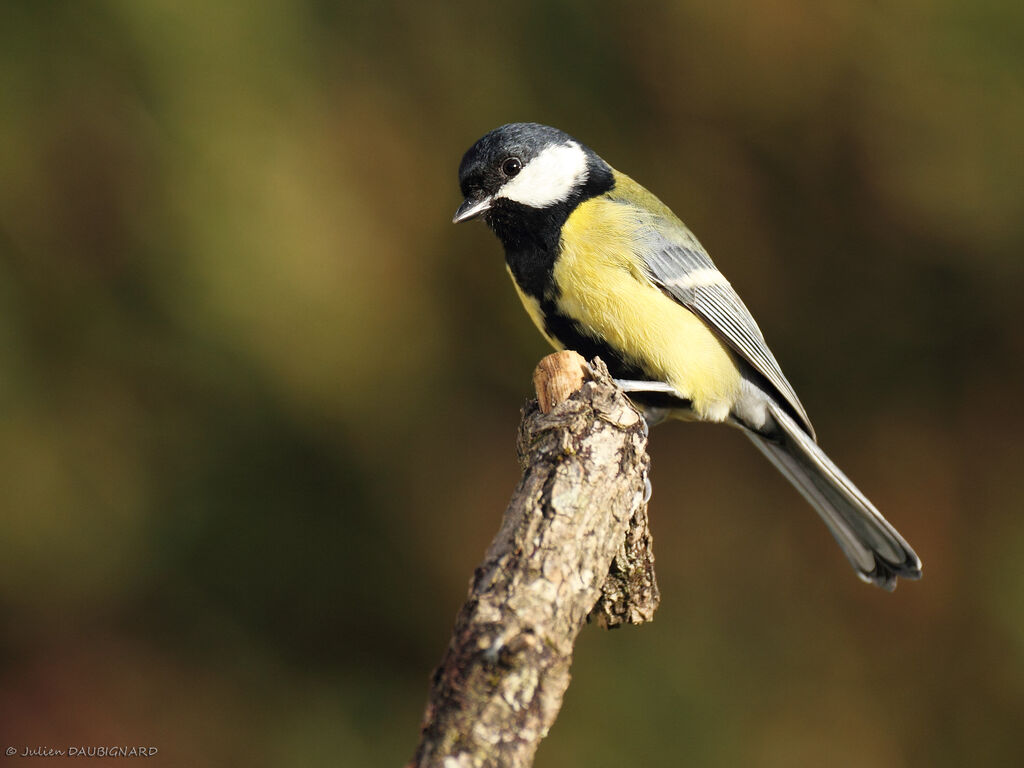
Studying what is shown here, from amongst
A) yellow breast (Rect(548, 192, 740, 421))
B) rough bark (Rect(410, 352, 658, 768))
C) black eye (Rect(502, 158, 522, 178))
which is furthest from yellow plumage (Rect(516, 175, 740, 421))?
rough bark (Rect(410, 352, 658, 768))

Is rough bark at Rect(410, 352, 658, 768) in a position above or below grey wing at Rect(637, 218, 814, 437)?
below

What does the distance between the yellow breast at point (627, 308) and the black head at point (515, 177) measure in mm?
75

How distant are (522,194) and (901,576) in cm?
119

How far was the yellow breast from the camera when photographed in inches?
72.3

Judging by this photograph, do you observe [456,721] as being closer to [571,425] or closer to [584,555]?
[584,555]

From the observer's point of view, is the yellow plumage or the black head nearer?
the yellow plumage

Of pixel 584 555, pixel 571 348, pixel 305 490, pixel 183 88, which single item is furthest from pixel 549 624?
pixel 183 88

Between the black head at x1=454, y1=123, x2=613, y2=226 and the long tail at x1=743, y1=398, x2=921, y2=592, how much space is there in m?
0.68

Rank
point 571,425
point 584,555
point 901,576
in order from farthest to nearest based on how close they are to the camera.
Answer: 1. point 901,576
2. point 571,425
3. point 584,555

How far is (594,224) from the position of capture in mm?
1930

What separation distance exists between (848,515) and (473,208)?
1076 millimetres

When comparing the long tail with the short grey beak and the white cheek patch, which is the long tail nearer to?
the white cheek patch

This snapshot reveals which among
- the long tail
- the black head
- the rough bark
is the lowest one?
the rough bark

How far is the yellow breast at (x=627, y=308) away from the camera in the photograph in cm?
184
